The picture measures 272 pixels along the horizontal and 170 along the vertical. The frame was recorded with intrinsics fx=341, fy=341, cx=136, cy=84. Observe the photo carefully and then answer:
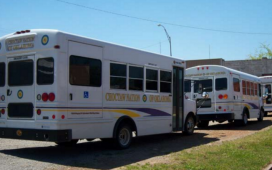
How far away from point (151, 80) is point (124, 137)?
6.91 feet

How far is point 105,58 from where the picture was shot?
9023 mm

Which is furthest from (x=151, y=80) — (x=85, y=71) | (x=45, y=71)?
(x=45, y=71)

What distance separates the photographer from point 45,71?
795 centimetres

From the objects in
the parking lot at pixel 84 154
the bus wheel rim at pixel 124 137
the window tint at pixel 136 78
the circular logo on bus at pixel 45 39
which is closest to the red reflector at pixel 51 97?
the circular logo on bus at pixel 45 39

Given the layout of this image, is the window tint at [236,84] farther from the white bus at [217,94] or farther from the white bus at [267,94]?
the white bus at [267,94]

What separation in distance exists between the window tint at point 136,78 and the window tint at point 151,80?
33 centimetres

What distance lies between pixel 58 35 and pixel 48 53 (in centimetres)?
48

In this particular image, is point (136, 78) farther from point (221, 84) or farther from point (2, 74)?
point (221, 84)

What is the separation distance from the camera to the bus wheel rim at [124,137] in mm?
9648

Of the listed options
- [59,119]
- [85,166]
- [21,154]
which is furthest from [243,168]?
[21,154]

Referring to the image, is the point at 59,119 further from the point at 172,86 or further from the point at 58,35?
the point at 172,86

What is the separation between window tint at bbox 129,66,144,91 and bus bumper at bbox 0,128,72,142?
9.21 ft

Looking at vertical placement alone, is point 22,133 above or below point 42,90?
below

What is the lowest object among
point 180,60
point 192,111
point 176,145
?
point 176,145
